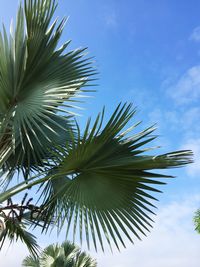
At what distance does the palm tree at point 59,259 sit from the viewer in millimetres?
13430

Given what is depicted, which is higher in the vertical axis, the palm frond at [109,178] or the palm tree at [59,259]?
the palm frond at [109,178]

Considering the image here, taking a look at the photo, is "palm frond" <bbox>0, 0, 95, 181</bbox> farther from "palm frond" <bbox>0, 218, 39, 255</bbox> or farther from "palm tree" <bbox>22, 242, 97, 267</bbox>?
"palm tree" <bbox>22, 242, 97, 267</bbox>

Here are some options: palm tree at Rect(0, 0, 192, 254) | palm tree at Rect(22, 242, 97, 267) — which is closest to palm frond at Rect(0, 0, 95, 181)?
palm tree at Rect(0, 0, 192, 254)

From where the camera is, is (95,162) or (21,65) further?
(21,65)

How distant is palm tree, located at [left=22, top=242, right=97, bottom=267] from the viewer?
13.4 meters

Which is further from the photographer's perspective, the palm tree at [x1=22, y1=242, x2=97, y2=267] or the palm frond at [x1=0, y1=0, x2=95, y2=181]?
the palm tree at [x1=22, y1=242, x2=97, y2=267]

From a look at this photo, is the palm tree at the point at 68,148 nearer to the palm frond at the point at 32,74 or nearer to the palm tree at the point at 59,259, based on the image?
the palm frond at the point at 32,74

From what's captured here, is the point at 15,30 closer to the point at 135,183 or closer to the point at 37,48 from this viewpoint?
the point at 37,48

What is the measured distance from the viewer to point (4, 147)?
474cm

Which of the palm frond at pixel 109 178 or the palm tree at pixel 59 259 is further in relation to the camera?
the palm tree at pixel 59 259

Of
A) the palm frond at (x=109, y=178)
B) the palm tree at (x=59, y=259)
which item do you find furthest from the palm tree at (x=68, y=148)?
the palm tree at (x=59, y=259)

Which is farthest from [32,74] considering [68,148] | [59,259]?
[59,259]

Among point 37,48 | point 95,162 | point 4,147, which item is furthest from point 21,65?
point 95,162

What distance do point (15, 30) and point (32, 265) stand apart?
11250mm
